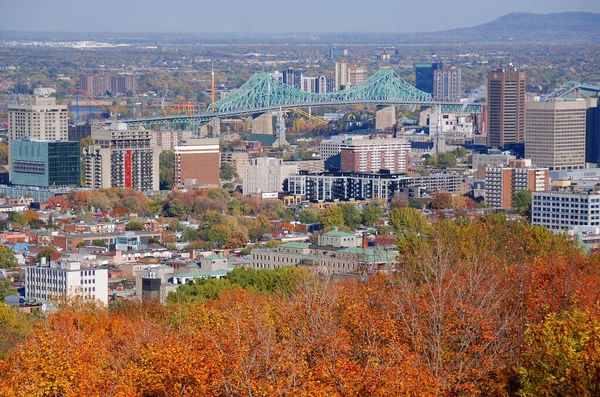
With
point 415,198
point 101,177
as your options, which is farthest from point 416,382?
point 101,177

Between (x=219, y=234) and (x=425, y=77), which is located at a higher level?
(x=425, y=77)

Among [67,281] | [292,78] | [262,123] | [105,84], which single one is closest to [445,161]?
[262,123]

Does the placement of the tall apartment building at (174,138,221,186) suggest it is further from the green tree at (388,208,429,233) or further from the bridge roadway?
the green tree at (388,208,429,233)

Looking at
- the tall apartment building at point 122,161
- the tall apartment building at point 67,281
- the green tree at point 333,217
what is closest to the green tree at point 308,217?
the green tree at point 333,217

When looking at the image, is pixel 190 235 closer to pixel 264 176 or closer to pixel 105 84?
pixel 264 176

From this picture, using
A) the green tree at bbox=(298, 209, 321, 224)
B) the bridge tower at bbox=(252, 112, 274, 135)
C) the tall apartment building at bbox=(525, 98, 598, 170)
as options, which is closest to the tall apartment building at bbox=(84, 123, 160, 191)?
the green tree at bbox=(298, 209, 321, 224)
